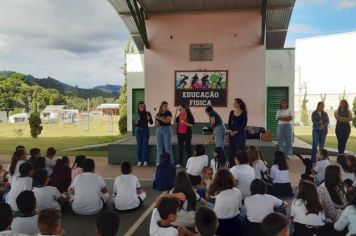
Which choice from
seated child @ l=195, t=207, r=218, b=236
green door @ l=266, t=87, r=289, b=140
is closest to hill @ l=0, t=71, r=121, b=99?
green door @ l=266, t=87, r=289, b=140

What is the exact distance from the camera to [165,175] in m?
6.71

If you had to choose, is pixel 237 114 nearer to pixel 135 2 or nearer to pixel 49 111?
Result: pixel 135 2

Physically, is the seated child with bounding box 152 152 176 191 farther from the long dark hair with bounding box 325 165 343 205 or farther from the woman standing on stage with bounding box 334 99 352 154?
the woman standing on stage with bounding box 334 99 352 154

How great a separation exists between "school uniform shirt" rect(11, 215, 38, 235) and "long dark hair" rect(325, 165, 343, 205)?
324cm

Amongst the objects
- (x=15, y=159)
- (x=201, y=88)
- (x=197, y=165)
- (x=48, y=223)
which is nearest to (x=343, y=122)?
(x=201, y=88)

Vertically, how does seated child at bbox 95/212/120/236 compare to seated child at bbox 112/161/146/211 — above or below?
above

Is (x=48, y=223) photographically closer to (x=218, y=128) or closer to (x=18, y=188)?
(x=18, y=188)

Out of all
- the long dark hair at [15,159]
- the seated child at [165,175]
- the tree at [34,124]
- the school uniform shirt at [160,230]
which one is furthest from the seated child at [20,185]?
the tree at [34,124]

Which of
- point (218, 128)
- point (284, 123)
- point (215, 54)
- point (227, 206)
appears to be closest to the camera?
point (227, 206)

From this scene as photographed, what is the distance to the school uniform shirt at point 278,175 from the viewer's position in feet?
20.8

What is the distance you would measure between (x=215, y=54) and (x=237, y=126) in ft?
15.3

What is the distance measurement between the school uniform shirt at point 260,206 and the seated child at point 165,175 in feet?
7.98

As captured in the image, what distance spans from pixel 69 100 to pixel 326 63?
41.1m

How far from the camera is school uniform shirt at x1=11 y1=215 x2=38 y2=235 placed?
387 centimetres
